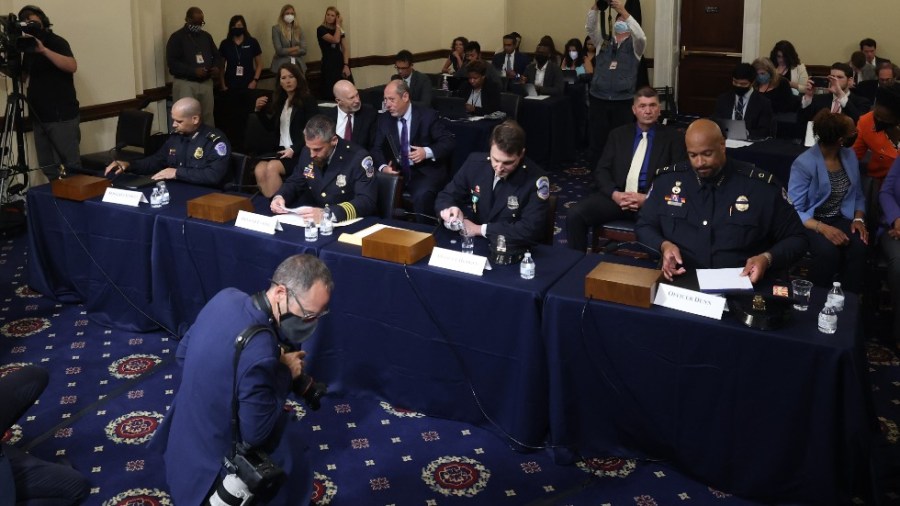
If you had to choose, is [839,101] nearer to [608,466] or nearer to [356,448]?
[608,466]

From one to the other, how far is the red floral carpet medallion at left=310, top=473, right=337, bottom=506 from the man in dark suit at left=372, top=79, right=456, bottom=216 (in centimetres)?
294

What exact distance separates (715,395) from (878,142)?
3381mm

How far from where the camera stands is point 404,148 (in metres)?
6.43

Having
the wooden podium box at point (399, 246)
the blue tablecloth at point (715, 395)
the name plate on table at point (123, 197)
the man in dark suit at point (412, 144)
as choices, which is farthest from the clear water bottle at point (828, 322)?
the name plate on table at point (123, 197)

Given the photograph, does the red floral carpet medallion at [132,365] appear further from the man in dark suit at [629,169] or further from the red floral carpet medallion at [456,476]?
the man in dark suit at [629,169]

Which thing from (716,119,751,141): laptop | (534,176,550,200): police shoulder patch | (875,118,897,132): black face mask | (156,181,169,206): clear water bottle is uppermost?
(875,118,897,132): black face mask

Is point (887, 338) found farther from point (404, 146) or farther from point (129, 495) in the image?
point (129, 495)

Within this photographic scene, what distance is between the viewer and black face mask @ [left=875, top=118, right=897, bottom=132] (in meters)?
5.70

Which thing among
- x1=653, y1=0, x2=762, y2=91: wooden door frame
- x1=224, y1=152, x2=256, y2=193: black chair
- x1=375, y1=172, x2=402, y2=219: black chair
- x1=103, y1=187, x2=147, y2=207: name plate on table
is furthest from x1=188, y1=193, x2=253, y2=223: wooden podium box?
x1=653, y1=0, x2=762, y2=91: wooden door frame

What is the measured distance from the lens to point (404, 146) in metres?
6.43

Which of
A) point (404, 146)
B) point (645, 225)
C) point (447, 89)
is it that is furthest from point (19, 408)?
point (447, 89)

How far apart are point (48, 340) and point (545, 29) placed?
9.91 m

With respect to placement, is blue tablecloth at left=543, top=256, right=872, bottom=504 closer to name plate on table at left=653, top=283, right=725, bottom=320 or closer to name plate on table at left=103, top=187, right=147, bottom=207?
name plate on table at left=653, top=283, right=725, bottom=320

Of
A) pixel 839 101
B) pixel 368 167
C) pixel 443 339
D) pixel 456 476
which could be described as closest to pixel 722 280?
pixel 443 339
